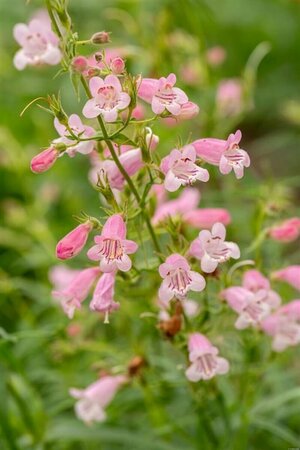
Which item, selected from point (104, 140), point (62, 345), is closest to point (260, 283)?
point (104, 140)

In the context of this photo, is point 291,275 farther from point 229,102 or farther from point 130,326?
point 229,102

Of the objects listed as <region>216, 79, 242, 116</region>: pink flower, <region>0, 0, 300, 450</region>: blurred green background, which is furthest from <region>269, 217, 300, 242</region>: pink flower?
<region>216, 79, 242, 116</region>: pink flower

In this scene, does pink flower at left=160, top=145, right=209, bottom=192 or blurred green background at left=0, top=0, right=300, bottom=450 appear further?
blurred green background at left=0, top=0, right=300, bottom=450

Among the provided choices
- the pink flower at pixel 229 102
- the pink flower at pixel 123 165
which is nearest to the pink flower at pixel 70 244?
the pink flower at pixel 123 165

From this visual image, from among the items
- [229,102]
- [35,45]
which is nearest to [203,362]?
[35,45]

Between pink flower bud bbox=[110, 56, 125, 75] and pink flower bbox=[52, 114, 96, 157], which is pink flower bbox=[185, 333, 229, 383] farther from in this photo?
pink flower bud bbox=[110, 56, 125, 75]
